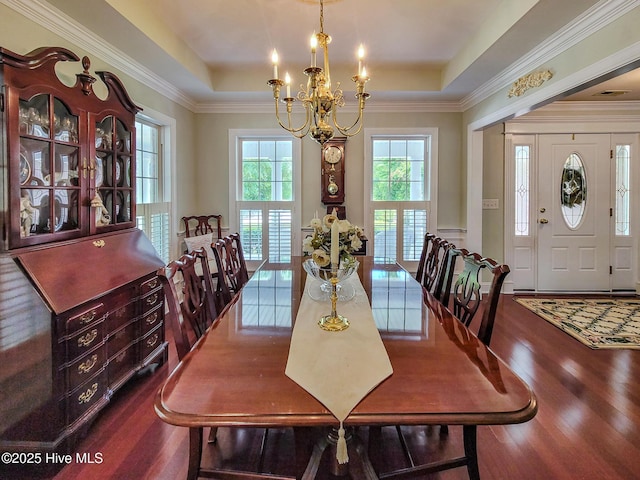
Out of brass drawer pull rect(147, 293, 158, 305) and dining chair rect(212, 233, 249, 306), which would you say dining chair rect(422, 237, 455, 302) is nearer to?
dining chair rect(212, 233, 249, 306)

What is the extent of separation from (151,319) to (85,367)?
0.73 meters

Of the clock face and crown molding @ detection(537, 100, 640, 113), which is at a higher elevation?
crown molding @ detection(537, 100, 640, 113)

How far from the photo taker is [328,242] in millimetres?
1799

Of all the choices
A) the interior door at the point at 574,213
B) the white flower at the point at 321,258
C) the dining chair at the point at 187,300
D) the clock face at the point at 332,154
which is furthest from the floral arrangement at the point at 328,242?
the interior door at the point at 574,213

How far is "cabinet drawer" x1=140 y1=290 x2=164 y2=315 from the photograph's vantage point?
2463 millimetres

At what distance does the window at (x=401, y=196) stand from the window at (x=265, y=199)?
1070mm

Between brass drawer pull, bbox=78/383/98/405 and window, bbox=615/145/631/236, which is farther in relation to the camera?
Result: window, bbox=615/145/631/236

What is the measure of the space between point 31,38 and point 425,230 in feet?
13.7

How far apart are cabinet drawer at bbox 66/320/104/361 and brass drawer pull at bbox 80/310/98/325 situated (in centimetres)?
4

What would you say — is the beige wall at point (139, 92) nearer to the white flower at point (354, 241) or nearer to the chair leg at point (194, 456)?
the white flower at point (354, 241)

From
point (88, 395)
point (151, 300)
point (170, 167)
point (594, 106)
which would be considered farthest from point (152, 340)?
point (594, 106)

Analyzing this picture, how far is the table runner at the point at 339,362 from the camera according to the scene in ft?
3.12

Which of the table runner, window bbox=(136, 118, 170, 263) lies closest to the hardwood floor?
the table runner

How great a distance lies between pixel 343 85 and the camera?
4.04m
